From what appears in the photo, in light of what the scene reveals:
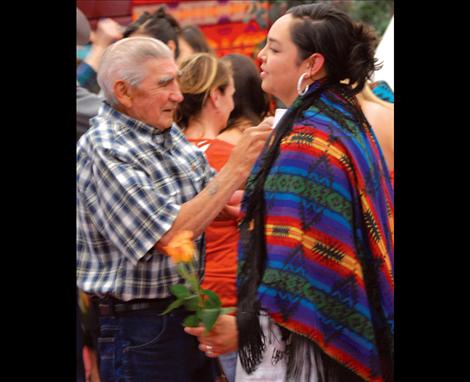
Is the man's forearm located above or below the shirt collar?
below

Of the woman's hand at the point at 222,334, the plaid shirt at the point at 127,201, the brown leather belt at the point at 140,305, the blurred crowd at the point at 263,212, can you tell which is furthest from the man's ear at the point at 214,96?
the woman's hand at the point at 222,334

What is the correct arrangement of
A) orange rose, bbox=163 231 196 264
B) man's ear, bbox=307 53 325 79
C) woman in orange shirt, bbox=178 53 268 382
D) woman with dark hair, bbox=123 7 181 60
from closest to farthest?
orange rose, bbox=163 231 196 264
man's ear, bbox=307 53 325 79
woman in orange shirt, bbox=178 53 268 382
woman with dark hair, bbox=123 7 181 60

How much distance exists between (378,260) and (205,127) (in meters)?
0.76

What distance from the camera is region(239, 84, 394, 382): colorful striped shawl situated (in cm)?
216

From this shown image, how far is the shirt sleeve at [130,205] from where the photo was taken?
231 cm

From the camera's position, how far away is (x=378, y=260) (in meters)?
2.22

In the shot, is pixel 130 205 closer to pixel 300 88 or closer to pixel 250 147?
pixel 250 147

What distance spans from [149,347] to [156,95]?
667mm

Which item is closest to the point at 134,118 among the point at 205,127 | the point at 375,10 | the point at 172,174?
the point at 172,174

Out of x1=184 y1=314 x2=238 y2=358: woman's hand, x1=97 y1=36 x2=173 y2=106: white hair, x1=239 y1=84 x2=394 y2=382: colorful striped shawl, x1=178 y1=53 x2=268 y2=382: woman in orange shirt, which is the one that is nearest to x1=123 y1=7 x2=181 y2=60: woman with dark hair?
x1=178 y1=53 x2=268 y2=382: woman in orange shirt

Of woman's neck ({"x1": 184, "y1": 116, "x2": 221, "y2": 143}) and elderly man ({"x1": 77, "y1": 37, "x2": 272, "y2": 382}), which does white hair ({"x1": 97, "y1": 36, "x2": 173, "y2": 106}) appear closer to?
elderly man ({"x1": 77, "y1": 37, "x2": 272, "y2": 382})

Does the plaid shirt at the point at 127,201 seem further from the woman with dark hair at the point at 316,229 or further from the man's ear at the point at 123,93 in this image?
the woman with dark hair at the point at 316,229
